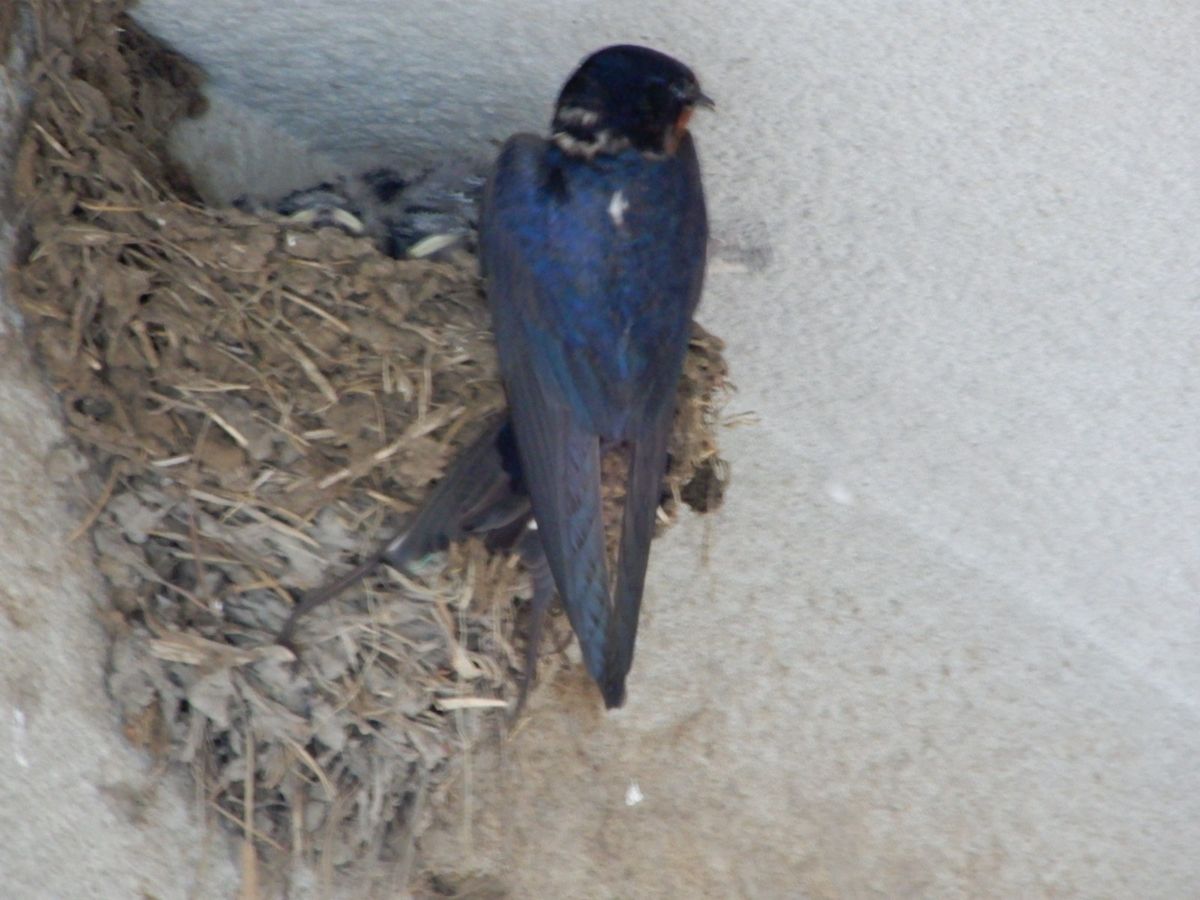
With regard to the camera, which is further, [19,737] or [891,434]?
[891,434]

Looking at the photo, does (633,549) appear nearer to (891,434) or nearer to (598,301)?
(598,301)

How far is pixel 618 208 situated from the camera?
2109mm

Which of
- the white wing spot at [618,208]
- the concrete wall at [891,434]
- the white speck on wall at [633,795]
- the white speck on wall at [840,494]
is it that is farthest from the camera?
the white speck on wall at [633,795]

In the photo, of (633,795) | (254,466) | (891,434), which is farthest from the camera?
(633,795)

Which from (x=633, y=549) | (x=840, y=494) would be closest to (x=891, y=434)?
(x=840, y=494)

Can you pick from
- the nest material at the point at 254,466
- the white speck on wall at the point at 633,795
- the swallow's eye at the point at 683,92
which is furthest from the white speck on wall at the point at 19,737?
the swallow's eye at the point at 683,92

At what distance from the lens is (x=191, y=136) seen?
2420 mm

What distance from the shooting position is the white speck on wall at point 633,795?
8.50 ft

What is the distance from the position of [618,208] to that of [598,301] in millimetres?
136

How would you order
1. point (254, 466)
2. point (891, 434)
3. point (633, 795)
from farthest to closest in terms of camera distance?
1. point (633, 795)
2. point (891, 434)
3. point (254, 466)

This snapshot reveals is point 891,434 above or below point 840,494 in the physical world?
above

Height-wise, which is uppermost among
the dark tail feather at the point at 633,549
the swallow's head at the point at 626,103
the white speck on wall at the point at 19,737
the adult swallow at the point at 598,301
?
the swallow's head at the point at 626,103

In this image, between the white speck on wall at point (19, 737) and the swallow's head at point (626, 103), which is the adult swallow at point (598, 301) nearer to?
the swallow's head at point (626, 103)

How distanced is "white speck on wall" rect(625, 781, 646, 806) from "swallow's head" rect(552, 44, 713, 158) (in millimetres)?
1028
